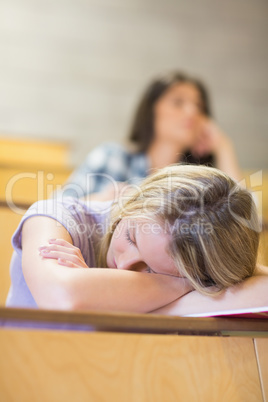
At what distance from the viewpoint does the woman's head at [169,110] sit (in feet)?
5.89

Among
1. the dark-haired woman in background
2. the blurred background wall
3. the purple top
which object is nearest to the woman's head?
the dark-haired woman in background

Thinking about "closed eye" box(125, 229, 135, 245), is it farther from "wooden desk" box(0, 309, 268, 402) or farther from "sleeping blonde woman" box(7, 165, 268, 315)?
"wooden desk" box(0, 309, 268, 402)

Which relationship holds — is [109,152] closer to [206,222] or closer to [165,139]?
[165,139]

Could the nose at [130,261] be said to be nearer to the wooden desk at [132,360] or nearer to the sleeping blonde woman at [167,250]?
the sleeping blonde woman at [167,250]

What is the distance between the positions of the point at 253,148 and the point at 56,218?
2212 millimetres

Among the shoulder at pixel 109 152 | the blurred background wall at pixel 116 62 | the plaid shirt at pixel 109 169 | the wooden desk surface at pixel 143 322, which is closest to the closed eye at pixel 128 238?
the wooden desk surface at pixel 143 322

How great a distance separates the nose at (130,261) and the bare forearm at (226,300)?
0.22ft

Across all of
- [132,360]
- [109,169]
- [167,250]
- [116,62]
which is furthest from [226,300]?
[116,62]

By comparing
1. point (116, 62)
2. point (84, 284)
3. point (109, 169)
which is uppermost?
point (116, 62)

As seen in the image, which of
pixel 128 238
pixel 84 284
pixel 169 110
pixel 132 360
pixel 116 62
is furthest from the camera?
pixel 116 62

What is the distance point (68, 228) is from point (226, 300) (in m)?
0.24

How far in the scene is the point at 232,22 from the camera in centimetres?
277

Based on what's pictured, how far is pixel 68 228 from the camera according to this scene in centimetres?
70

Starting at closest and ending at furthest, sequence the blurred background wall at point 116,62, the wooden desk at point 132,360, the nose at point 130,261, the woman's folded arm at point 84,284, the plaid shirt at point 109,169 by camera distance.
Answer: the wooden desk at point 132,360 < the woman's folded arm at point 84,284 < the nose at point 130,261 < the plaid shirt at point 109,169 < the blurred background wall at point 116,62
